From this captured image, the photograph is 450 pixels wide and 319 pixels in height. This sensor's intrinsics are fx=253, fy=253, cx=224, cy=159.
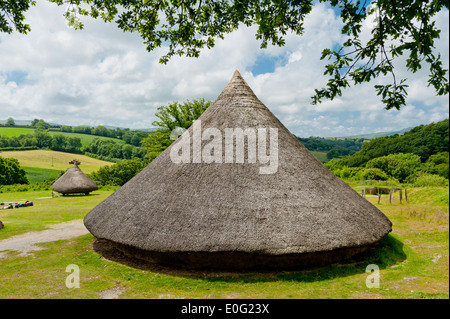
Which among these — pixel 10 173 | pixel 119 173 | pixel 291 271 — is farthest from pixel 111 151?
pixel 291 271

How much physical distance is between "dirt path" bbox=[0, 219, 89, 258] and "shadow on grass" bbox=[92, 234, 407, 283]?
119 inches

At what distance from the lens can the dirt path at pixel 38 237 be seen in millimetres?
8250

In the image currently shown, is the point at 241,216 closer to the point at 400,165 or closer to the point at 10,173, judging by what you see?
the point at 10,173

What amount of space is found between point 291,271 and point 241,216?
1.74m

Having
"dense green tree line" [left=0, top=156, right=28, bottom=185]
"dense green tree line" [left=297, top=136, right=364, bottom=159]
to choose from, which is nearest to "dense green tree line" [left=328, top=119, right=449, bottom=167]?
"dense green tree line" [left=297, top=136, right=364, bottom=159]

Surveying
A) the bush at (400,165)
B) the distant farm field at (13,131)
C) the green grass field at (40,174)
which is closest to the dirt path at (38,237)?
the green grass field at (40,174)

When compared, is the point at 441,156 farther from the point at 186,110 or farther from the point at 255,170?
the point at 255,170

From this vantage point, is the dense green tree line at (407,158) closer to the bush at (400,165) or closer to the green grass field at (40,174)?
the bush at (400,165)

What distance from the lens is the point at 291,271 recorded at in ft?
19.6

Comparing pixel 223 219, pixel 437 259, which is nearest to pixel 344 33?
pixel 223 219

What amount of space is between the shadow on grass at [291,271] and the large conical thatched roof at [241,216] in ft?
0.59

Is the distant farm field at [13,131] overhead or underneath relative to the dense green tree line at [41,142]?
overhead

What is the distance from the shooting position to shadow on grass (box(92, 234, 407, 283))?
18.7 ft
